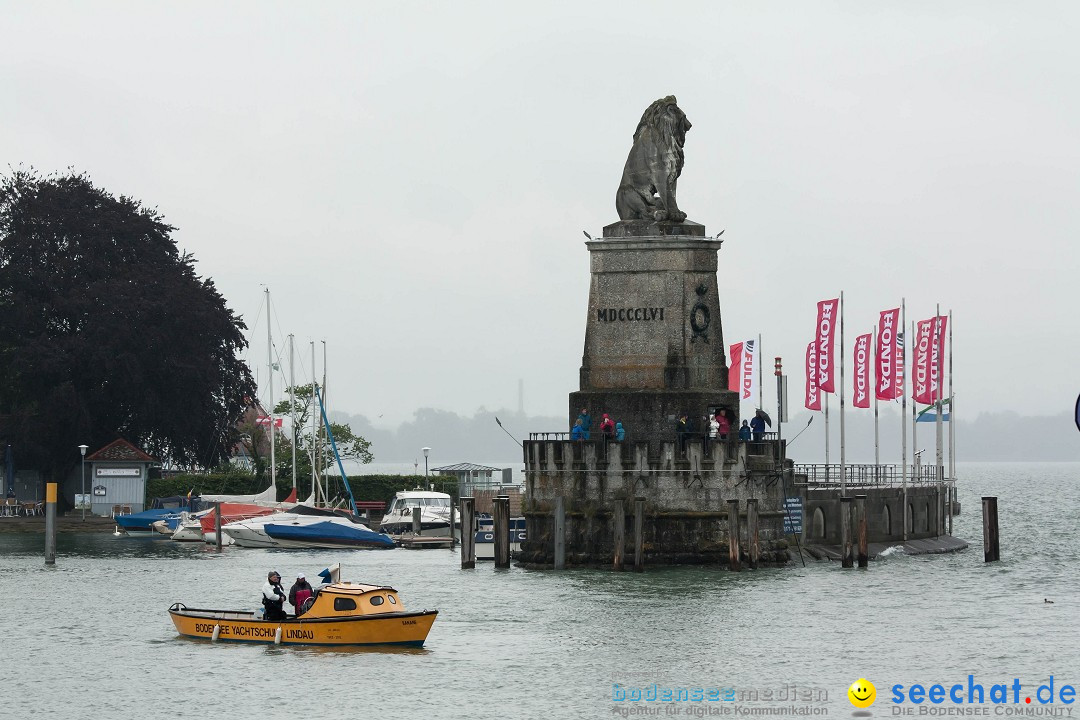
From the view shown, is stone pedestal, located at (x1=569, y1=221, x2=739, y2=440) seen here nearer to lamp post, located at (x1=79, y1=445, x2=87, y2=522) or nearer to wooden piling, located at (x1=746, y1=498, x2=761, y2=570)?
wooden piling, located at (x1=746, y1=498, x2=761, y2=570)

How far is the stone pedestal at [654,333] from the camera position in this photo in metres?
66.8

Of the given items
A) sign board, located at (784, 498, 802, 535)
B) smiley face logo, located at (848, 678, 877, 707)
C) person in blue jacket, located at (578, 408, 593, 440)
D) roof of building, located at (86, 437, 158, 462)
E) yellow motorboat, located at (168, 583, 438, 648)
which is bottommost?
smiley face logo, located at (848, 678, 877, 707)

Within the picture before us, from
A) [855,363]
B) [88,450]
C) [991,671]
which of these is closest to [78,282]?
[88,450]

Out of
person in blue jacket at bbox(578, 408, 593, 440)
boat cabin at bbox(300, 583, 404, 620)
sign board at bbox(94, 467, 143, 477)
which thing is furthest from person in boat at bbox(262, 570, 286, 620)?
sign board at bbox(94, 467, 143, 477)

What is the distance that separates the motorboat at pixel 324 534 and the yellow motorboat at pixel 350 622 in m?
36.4

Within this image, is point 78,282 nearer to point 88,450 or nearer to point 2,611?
point 88,450

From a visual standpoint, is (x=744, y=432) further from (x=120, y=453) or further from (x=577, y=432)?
(x=120, y=453)

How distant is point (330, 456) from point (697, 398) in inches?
2149

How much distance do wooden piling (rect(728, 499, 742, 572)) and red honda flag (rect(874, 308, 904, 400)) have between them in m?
17.8

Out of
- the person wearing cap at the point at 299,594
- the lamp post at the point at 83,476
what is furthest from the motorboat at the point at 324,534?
the person wearing cap at the point at 299,594

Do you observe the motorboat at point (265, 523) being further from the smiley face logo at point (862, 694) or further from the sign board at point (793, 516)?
the smiley face logo at point (862, 694)

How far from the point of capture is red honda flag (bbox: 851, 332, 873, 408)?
8012 centimetres

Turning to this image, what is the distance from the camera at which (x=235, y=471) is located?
112625 millimetres

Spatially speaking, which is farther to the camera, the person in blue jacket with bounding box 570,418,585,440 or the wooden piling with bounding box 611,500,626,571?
the person in blue jacket with bounding box 570,418,585,440
